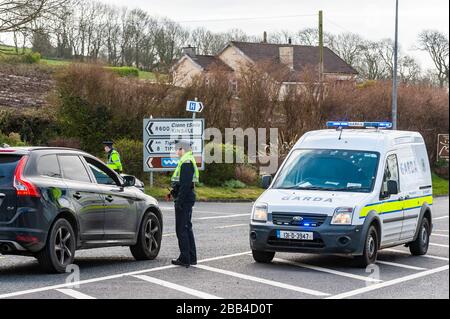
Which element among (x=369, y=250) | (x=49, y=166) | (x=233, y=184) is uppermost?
(x=49, y=166)

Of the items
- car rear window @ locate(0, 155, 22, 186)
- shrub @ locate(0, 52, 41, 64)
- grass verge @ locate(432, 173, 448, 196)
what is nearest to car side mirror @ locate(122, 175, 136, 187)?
car rear window @ locate(0, 155, 22, 186)

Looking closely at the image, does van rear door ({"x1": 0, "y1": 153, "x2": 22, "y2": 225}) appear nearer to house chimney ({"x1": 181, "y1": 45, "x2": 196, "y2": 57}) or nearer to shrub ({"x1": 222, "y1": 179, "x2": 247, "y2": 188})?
shrub ({"x1": 222, "y1": 179, "x2": 247, "y2": 188})

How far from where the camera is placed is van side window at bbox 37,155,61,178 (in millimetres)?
12625

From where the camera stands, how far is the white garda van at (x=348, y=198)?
13.7 metres

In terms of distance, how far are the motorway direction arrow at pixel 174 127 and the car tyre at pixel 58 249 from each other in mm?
21148

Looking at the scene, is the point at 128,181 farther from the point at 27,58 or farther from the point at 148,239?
the point at 27,58

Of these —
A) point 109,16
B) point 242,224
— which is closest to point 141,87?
point 242,224

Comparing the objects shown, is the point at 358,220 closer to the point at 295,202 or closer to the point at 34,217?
the point at 295,202

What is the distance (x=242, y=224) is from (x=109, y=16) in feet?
126

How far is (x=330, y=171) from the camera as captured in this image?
591 inches

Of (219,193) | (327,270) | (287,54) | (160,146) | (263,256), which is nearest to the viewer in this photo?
(327,270)

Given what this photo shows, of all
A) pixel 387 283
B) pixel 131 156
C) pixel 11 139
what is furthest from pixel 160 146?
pixel 387 283

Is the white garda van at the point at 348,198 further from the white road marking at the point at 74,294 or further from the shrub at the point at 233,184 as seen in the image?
the shrub at the point at 233,184

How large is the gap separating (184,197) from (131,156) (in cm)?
2124
